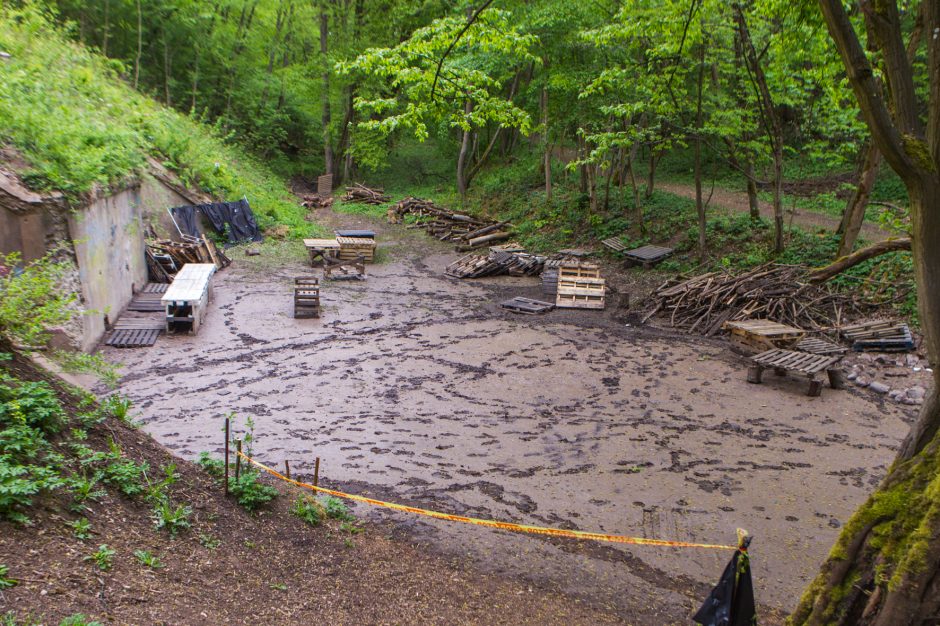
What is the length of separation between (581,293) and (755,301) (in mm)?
4658

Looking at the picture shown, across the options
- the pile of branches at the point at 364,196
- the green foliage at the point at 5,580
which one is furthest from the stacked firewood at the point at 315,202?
the green foliage at the point at 5,580

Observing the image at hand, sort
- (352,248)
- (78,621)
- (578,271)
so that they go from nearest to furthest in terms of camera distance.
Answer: (78,621) → (578,271) → (352,248)

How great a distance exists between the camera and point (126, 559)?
174 inches

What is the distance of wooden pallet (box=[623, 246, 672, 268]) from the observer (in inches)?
812

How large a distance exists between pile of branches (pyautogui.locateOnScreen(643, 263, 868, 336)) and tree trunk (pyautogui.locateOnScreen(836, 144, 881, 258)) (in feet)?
4.01

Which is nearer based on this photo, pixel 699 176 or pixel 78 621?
pixel 78 621

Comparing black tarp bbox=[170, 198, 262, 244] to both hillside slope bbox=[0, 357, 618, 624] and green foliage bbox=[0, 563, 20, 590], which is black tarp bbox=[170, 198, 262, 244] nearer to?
hillside slope bbox=[0, 357, 618, 624]

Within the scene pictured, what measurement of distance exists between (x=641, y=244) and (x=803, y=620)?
18750 mm

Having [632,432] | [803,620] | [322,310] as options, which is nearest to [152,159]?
[322,310]

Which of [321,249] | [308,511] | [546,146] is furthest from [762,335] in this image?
[546,146]

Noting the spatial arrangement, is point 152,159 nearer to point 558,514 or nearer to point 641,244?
point 641,244

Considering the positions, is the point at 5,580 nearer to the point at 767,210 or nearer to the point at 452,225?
the point at 767,210

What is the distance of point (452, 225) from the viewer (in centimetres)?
2841

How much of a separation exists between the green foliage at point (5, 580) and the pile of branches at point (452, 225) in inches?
874
